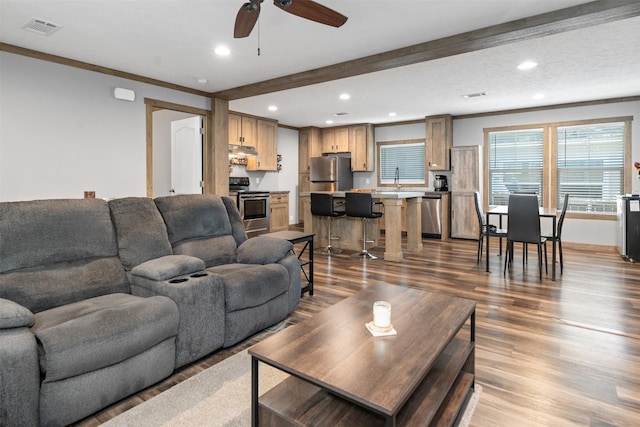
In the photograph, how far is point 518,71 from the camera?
4480mm

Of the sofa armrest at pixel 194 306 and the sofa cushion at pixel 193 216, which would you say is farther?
the sofa cushion at pixel 193 216

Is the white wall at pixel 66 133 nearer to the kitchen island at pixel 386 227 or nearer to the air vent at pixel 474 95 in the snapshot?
the kitchen island at pixel 386 227

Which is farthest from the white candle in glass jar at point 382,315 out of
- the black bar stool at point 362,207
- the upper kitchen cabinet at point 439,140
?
the upper kitchen cabinet at point 439,140

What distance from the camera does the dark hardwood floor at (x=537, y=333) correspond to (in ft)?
6.13

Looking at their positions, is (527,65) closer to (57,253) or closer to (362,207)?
(362,207)

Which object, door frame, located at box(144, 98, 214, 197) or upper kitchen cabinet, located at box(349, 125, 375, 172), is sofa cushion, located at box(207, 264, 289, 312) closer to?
door frame, located at box(144, 98, 214, 197)

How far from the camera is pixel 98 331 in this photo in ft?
5.68

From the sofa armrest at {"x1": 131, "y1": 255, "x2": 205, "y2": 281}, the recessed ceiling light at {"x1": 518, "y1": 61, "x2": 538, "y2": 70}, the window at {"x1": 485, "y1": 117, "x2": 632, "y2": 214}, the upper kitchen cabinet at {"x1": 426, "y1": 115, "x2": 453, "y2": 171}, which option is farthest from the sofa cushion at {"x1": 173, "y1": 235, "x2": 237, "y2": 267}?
the window at {"x1": 485, "y1": 117, "x2": 632, "y2": 214}

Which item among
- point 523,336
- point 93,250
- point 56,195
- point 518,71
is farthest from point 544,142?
point 56,195

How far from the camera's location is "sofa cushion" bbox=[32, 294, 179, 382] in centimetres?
160

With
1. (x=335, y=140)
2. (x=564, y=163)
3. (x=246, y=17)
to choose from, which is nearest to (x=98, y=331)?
(x=246, y=17)

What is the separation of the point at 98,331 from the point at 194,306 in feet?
1.94

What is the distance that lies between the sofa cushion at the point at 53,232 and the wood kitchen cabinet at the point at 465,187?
20.7 ft

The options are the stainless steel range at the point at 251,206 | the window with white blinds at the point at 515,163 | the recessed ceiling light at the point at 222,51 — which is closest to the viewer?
the recessed ceiling light at the point at 222,51
